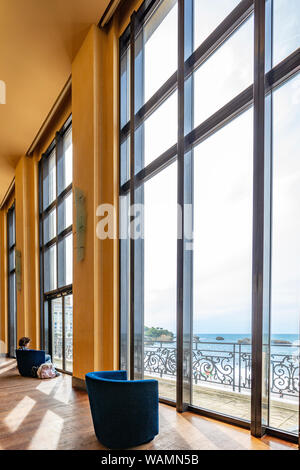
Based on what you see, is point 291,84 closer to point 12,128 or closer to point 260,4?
point 260,4

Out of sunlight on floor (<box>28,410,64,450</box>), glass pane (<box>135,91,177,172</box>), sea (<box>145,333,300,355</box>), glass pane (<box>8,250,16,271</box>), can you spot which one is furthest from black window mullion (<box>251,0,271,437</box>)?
glass pane (<box>8,250,16,271</box>)

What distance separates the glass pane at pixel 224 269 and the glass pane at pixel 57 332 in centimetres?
524

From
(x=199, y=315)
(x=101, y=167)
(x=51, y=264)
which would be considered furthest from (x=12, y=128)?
(x=199, y=315)

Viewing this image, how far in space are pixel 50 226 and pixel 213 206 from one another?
23.2ft

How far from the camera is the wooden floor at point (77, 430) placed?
349cm

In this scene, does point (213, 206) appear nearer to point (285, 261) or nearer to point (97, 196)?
point (285, 261)

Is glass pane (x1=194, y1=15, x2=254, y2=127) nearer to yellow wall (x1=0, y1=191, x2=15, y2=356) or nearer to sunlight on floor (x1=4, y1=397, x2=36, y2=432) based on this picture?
sunlight on floor (x1=4, y1=397, x2=36, y2=432)

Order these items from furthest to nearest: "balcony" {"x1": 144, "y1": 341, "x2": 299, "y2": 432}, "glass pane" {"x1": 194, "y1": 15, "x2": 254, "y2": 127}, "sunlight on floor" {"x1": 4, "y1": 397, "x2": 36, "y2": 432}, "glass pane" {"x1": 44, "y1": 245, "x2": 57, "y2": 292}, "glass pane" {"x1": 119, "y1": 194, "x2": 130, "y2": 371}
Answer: "glass pane" {"x1": 44, "y1": 245, "x2": 57, "y2": 292} → "glass pane" {"x1": 119, "y1": 194, "x2": 130, "y2": 371} → "sunlight on floor" {"x1": 4, "y1": 397, "x2": 36, "y2": 432} → "glass pane" {"x1": 194, "y1": 15, "x2": 254, "y2": 127} → "balcony" {"x1": 144, "y1": 341, "x2": 299, "y2": 432}

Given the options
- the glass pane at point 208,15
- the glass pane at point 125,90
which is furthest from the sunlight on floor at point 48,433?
the glass pane at point 208,15

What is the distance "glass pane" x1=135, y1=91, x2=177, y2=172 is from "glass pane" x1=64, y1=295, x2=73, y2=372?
13.9 ft

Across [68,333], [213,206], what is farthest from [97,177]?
[68,333]

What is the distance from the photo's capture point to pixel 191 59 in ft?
15.7

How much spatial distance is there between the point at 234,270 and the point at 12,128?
809 centimetres

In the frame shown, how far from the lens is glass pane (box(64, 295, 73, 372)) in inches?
329
